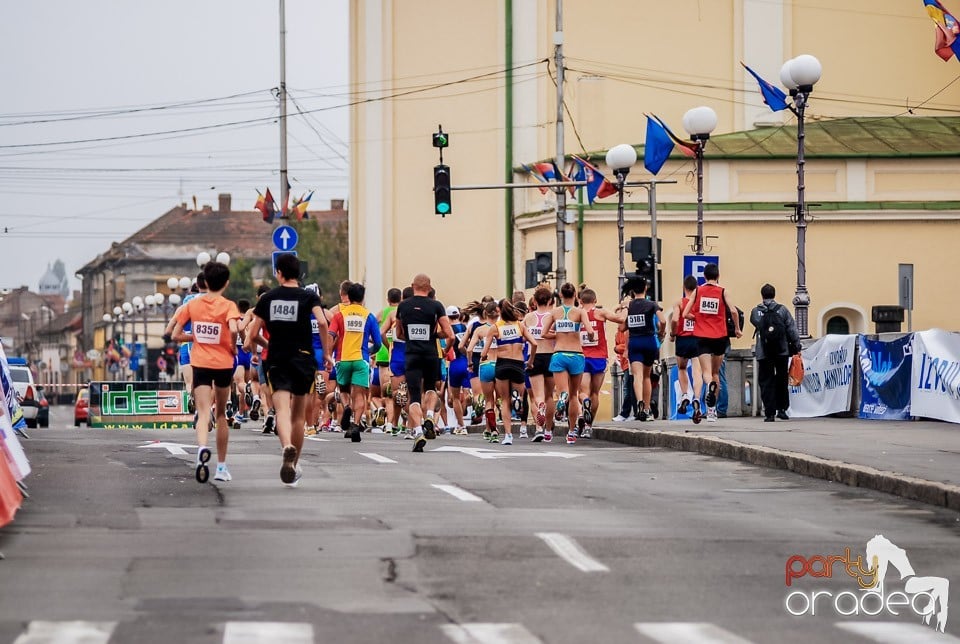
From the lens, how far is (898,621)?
8.37 metres

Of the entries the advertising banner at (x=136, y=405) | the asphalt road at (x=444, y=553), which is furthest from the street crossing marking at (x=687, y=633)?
the advertising banner at (x=136, y=405)

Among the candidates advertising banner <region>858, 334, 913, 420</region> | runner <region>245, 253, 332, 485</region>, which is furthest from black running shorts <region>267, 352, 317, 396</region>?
advertising banner <region>858, 334, 913, 420</region>

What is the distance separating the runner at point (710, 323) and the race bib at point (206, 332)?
8.85 metres

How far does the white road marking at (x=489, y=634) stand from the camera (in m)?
7.66

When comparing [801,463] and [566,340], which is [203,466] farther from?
[566,340]

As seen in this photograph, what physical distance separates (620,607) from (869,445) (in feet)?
33.4

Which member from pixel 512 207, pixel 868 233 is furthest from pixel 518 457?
pixel 512 207

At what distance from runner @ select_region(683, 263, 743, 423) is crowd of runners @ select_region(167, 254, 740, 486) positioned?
0.02m

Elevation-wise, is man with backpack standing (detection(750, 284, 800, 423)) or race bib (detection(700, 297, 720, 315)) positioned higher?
race bib (detection(700, 297, 720, 315))

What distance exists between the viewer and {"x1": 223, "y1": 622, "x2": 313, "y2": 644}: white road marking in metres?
7.61

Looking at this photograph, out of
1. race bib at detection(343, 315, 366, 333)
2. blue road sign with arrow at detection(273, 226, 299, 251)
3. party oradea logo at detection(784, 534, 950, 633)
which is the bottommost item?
party oradea logo at detection(784, 534, 950, 633)

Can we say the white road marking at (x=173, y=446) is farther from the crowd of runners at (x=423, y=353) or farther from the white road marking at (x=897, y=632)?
the white road marking at (x=897, y=632)

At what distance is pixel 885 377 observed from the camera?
938 inches

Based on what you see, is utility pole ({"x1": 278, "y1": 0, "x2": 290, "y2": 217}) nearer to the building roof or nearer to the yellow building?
the yellow building
